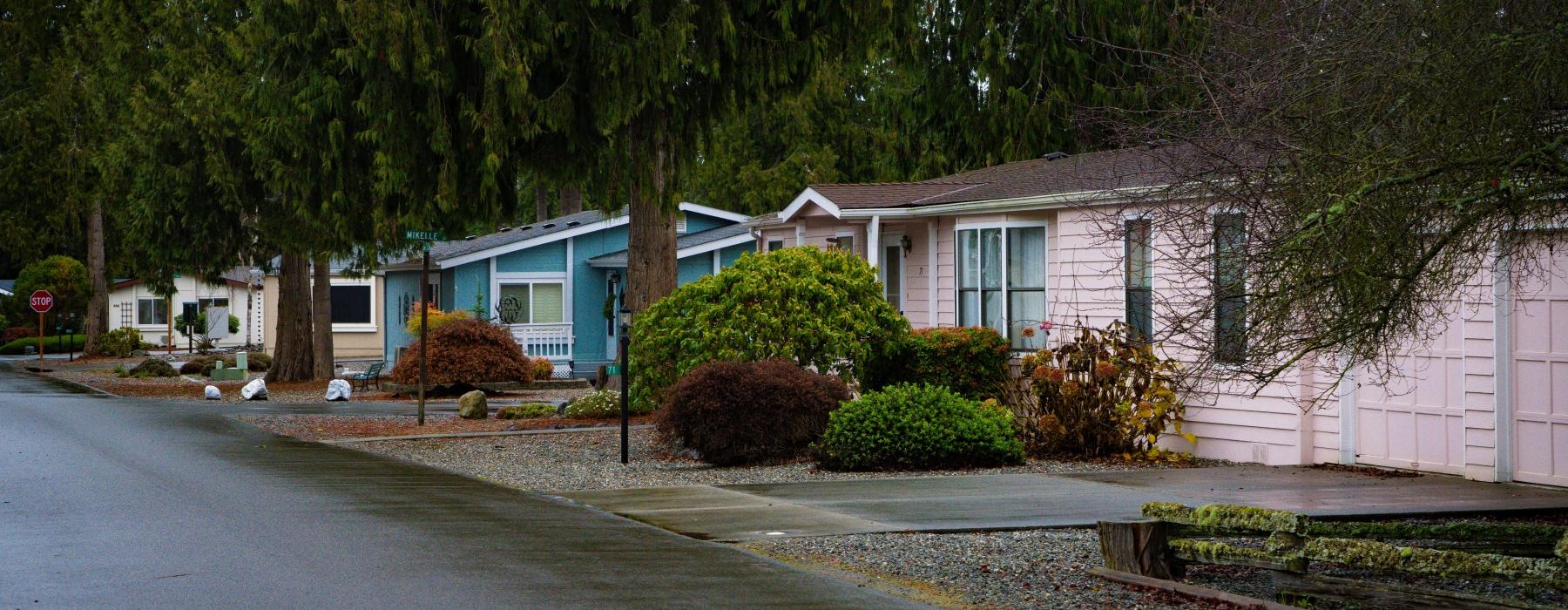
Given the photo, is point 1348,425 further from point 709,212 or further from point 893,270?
point 709,212

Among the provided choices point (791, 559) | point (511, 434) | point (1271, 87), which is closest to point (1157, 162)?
point (1271, 87)

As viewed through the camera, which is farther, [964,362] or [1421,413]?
[964,362]

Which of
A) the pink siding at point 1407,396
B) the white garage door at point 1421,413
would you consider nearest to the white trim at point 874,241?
the pink siding at point 1407,396

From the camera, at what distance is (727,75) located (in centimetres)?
2128

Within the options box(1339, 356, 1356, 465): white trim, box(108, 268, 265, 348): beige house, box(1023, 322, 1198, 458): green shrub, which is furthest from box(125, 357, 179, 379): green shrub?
box(1339, 356, 1356, 465): white trim

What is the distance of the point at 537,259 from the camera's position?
35.4m

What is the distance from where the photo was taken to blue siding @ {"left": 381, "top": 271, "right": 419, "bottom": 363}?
40.2m

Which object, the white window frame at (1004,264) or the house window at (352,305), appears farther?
the house window at (352,305)

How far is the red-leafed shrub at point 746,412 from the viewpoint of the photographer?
15000 millimetres

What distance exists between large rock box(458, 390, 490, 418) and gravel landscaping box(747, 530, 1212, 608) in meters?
13.2

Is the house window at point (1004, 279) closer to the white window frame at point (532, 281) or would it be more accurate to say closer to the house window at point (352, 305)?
the white window frame at point (532, 281)

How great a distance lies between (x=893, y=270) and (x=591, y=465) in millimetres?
6475

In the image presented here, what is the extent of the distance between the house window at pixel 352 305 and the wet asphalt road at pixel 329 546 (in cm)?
3436

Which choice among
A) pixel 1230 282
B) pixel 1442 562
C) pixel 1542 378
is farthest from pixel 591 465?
pixel 1442 562
